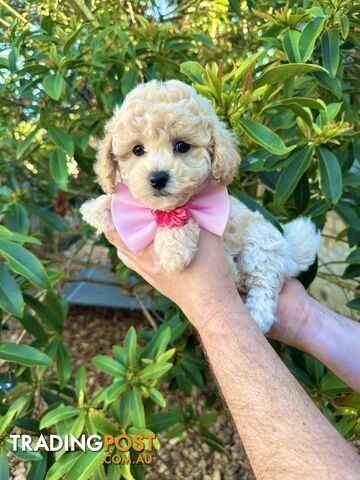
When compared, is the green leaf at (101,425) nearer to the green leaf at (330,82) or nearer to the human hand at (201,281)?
the human hand at (201,281)

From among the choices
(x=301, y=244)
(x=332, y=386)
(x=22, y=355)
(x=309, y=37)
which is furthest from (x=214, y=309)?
(x=309, y=37)

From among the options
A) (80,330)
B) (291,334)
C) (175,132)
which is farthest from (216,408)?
(175,132)

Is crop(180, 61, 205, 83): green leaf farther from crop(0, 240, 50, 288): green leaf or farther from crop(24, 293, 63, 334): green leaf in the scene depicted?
crop(24, 293, 63, 334): green leaf

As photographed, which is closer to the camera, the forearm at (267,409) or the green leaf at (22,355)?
the forearm at (267,409)

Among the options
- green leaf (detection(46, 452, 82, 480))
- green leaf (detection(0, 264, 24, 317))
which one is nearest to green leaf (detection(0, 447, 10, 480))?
green leaf (detection(46, 452, 82, 480))

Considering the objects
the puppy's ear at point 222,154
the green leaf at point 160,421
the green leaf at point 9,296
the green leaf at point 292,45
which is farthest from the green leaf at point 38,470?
the green leaf at point 292,45

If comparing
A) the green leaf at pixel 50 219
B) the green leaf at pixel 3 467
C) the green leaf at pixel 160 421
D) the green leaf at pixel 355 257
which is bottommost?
the green leaf at pixel 160 421

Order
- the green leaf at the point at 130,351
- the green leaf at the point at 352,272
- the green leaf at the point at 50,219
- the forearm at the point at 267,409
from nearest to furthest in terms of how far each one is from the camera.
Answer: the forearm at the point at 267,409 → the green leaf at the point at 130,351 → the green leaf at the point at 352,272 → the green leaf at the point at 50,219
